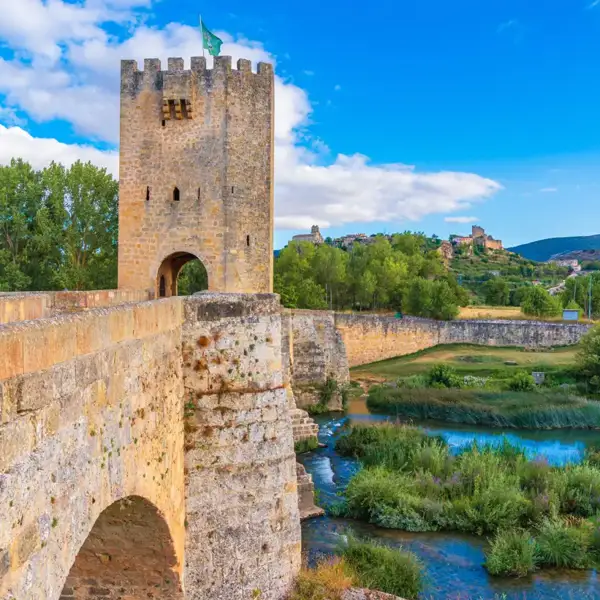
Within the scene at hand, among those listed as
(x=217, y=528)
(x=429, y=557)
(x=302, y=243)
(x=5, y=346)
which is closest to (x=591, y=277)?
(x=302, y=243)

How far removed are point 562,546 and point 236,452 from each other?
7537 millimetres

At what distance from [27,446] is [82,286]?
19.1m

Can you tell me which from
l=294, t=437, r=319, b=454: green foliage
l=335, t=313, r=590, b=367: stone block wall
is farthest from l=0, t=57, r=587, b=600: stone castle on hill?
l=335, t=313, r=590, b=367: stone block wall

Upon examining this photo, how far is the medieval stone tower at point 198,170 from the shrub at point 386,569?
7154 mm

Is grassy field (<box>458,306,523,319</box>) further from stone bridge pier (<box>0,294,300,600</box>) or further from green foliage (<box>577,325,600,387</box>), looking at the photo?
stone bridge pier (<box>0,294,300,600</box>)

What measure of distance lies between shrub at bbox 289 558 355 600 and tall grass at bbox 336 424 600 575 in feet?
12.7

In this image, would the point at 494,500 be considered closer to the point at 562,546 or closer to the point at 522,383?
the point at 562,546

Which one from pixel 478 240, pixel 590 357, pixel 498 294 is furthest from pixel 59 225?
pixel 478 240

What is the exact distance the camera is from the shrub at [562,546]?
1079 centimetres

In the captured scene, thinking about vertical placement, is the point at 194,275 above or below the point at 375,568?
above

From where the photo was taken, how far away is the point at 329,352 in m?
25.5

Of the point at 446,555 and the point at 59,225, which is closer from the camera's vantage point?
the point at 446,555

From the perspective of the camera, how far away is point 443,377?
27.4 m

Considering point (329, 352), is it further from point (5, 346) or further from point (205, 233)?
point (5, 346)
